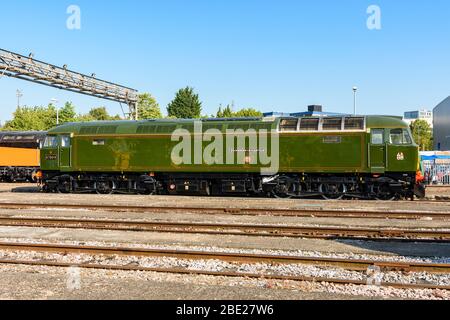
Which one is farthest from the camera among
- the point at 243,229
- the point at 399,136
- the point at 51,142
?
the point at 51,142

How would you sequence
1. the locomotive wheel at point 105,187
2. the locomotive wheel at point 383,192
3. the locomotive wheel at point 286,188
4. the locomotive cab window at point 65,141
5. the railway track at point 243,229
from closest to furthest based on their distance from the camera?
the railway track at point 243,229 → the locomotive wheel at point 383,192 → the locomotive wheel at point 286,188 → the locomotive wheel at point 105,187 → the locomotive cab window at point 65,141

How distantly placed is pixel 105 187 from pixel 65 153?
117 inches

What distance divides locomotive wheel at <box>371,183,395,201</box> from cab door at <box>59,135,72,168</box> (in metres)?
16.2

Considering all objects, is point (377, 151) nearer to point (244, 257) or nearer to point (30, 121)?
point (244, 257)

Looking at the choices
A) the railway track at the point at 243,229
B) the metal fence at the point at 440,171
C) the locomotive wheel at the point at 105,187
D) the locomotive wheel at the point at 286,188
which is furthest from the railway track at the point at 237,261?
the metal fence at the point at 440,171

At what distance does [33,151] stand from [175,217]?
23162 mm

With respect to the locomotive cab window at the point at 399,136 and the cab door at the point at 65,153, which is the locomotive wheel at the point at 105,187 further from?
the locomotive cab window at the point at 399,136

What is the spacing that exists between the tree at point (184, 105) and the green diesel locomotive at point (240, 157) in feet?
173

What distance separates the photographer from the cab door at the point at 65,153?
25250mm

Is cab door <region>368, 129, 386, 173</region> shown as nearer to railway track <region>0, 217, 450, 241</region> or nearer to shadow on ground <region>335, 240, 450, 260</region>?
railway track <region>0, 217, 450, 241</region>

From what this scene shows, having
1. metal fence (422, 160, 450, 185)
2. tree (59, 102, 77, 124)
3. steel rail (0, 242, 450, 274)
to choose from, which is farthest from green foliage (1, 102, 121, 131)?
steel rail (0, 242, 450, 274)

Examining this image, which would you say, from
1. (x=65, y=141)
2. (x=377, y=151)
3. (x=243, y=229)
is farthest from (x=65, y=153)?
(x=377, y=151)

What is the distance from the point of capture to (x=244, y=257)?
381 inches
